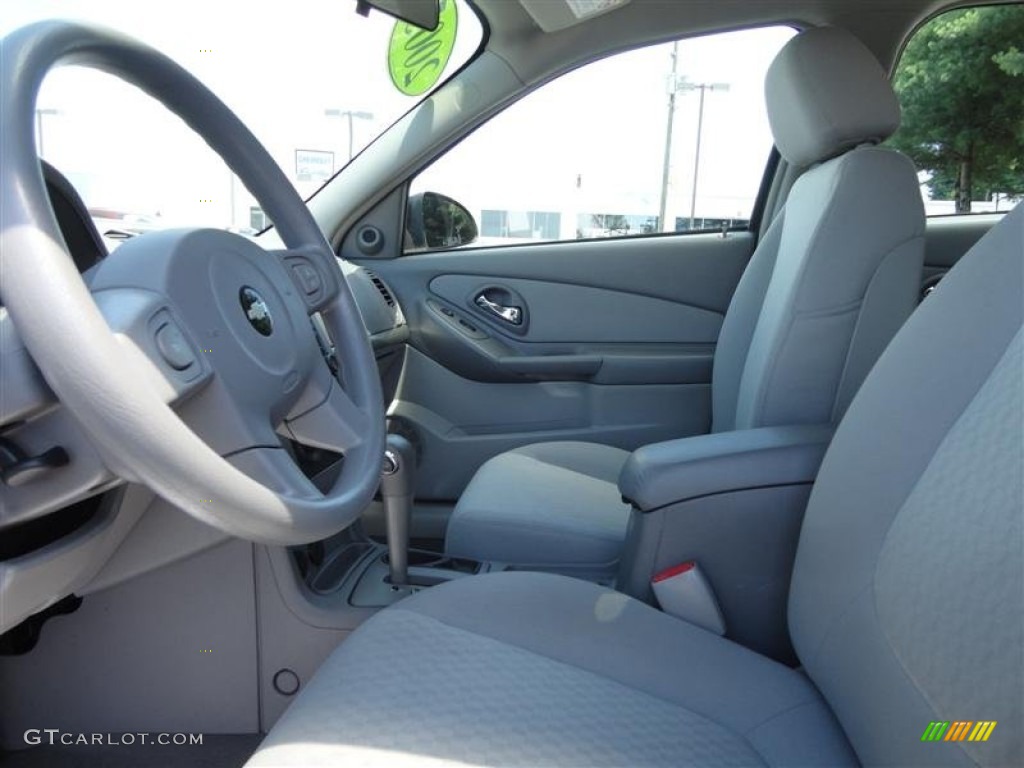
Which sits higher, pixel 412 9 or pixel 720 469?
pixel 412 9

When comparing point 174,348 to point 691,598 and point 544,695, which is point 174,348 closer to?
point 544,695

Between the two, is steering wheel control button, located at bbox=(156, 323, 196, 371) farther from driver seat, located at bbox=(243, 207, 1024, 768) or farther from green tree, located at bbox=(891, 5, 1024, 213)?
green tree, located at bbox=(891, 5, 1024, 213)

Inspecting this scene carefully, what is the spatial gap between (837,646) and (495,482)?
32.5 inches

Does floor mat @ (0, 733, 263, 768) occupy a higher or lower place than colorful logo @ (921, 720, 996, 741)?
lower

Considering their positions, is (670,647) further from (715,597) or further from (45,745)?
(45,745)

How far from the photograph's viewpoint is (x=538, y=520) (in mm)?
1431

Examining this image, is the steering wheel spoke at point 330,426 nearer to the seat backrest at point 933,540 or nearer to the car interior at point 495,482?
the car interior at point 495,482

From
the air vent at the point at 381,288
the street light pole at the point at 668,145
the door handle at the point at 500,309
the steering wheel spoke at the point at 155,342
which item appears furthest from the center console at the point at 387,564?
the street light pole at the point at 668,145

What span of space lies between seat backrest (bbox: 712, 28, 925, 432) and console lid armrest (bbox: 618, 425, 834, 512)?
7.9 inches

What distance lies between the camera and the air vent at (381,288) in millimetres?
2129

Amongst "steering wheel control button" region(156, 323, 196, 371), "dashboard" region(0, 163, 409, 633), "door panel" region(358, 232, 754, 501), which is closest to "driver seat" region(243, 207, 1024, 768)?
"dashboard" region(0, 163, 409, 633)

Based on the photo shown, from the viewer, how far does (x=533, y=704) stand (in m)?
0.84

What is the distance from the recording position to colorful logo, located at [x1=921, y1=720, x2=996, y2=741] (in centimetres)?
65

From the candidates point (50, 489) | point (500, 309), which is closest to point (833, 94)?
point (500, 309)
